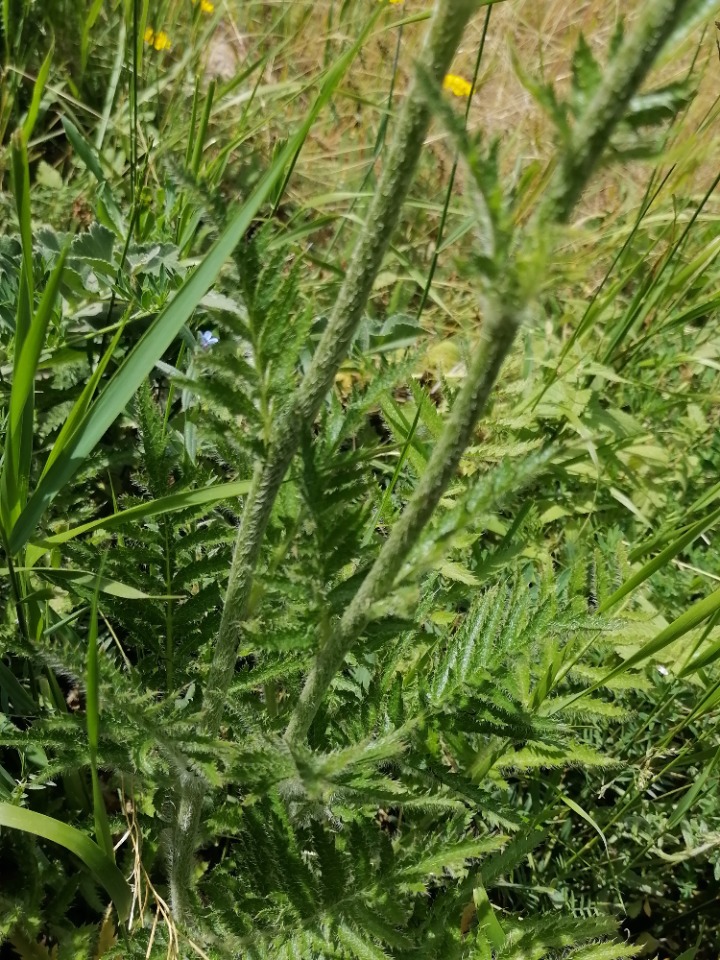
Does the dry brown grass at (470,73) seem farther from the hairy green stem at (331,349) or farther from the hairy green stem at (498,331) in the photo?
the hairy green stem at (498,331)

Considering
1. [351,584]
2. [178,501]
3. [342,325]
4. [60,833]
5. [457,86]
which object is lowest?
[60,833]

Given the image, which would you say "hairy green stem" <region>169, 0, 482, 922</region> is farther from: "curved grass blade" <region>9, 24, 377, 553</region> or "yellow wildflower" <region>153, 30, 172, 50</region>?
"yellow wildflower" <region>153, 30, 172, 50</region>

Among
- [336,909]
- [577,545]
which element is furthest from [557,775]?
[336,909]

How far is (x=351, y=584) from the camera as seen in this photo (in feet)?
3.07

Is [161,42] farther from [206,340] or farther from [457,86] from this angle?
[206,340]

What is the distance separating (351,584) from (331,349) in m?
0.29

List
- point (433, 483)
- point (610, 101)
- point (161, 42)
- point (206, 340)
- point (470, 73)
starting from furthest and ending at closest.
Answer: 1. point (470, 73)
2. point (161, 42)
3. point (206, 340)
4. point (433, 483)
5. point (610, 101)

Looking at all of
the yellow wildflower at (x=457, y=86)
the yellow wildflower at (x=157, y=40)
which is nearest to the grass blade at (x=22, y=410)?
the yellow wildflower at (x=157, y=40)

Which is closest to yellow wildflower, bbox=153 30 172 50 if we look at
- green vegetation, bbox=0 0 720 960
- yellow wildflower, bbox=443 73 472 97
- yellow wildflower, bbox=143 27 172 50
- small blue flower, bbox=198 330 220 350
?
yellow wildflower, bbox=143 27 172 50

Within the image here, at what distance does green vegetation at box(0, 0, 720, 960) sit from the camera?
742mm

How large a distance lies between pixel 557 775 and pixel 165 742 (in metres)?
0.97

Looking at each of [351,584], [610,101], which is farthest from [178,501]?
[610,101]

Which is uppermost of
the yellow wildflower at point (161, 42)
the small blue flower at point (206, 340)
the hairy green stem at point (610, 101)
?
the hairy green stem at point (610, 101)

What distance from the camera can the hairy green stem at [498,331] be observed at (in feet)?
1.77
